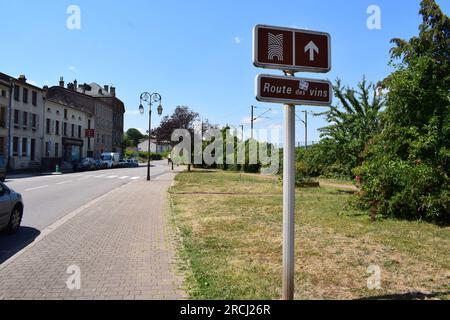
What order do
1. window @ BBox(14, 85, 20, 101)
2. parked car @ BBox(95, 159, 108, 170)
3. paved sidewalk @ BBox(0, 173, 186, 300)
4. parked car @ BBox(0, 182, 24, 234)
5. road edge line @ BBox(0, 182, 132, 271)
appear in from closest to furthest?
1. paved sidewalk @ BBox(0, 173, 186, 300)
2. road edge line @ BBox(0, 182, 132, 271)
3. parked car @ BBox(0, 182, 24, 234)
4. window @ BBox(14, 85, 20, 101)
5. parked car @ BBox(95, 159, 108, 170)

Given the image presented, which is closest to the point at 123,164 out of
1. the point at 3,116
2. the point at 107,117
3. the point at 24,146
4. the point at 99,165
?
the point at 107,117

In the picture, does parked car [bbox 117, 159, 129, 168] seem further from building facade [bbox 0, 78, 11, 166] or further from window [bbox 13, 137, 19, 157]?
building facade [bbox 0, 78, 11, 166]

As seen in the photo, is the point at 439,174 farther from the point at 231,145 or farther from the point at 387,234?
the point at 231,145

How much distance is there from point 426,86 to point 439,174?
2380 mm

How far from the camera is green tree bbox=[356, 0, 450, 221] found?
32.3 ft

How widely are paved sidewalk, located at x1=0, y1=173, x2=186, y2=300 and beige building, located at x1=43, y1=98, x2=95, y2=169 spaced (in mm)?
39407

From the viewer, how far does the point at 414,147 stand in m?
10.3

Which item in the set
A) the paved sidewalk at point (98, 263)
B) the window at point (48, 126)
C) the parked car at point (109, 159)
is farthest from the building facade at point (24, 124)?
the paved sidewalk at point (98, 263)

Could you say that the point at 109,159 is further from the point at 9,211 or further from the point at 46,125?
the point at 9,211

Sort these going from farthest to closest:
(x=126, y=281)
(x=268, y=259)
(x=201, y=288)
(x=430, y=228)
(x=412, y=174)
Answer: (x=412, y=174)
(x=430, y=228)
(x=268, y=259)
(x=126, y=281)
(x=201, y=288)

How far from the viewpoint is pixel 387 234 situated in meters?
8.59

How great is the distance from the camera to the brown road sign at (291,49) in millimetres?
4281

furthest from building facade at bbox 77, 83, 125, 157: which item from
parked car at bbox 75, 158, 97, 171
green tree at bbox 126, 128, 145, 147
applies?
green tree at bbox 126, 128, 145, 147
